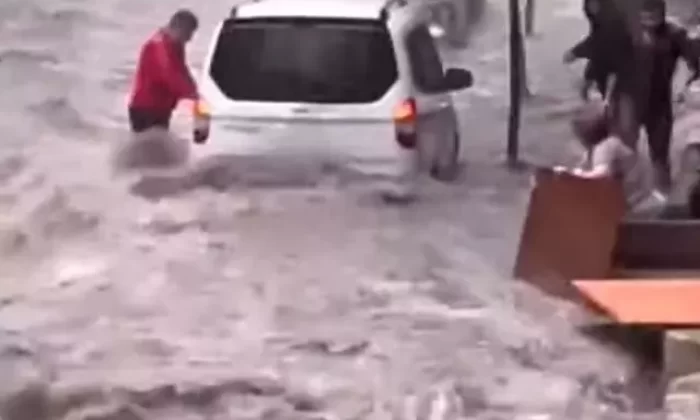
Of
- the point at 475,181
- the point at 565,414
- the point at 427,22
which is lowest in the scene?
the point at 565,414

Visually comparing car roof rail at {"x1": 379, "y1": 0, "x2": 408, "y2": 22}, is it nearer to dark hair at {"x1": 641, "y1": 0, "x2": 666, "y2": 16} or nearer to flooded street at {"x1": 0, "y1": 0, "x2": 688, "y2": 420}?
flooded street at {"x1": 0, "y1": 0, "x2": 688, "y2": 420}

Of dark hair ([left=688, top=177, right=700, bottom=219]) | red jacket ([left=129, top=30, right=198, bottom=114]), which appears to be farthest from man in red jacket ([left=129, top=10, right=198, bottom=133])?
dark hair ([left=688, top=177, right=700, bottom=219])

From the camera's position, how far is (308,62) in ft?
3.17

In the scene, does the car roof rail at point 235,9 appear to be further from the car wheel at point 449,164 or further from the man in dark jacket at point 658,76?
the man in dark jacket at point 658,76

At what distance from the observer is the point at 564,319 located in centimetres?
93

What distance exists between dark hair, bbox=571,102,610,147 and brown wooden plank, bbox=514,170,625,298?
0.04 m

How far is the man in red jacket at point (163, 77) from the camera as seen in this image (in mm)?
973

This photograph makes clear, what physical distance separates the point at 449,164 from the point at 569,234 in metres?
0.10

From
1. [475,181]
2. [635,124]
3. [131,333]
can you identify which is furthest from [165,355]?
[635,124]

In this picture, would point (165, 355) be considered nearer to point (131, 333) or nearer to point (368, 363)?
point (131, 333)

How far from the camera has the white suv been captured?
96 centimetres

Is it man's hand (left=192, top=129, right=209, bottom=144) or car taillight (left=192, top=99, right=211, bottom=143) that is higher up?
car taillight (left=192, top=99, right=211, bottom=143)

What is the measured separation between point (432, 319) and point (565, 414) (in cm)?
11

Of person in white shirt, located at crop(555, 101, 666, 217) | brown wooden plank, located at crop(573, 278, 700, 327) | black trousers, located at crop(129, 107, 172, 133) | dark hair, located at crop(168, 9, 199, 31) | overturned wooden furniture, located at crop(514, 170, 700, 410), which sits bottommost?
brown wooden plank, located at crop(573, 278, 700, 327)
